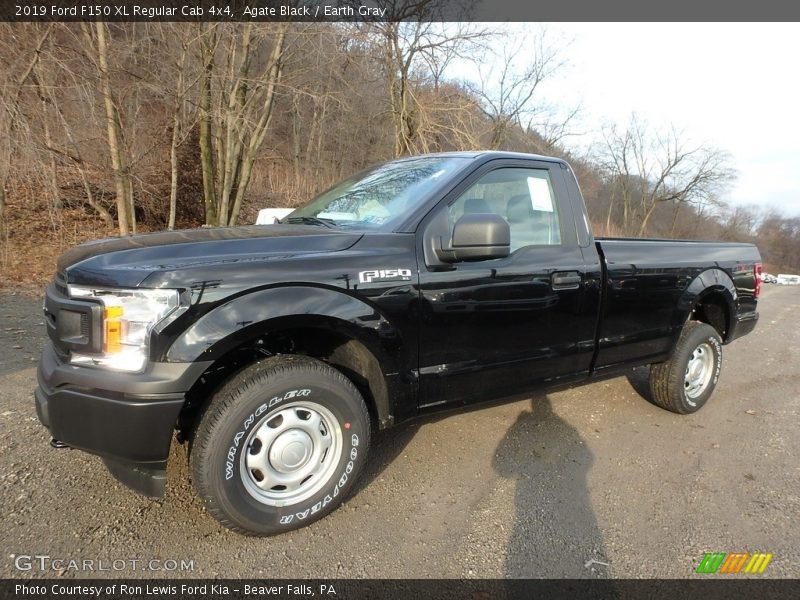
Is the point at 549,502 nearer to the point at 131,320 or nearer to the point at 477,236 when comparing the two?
the point at 477,236

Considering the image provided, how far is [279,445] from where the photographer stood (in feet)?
7.81

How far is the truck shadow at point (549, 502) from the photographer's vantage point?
2.28 meters

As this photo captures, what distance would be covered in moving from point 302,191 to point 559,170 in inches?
726

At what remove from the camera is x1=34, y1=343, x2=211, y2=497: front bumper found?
79.8 inches

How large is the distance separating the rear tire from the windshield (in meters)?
2.49

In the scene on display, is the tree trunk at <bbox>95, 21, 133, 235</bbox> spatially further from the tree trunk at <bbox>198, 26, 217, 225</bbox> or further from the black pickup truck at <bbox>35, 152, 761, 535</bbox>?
the black pickup truck at <bbox>35, 152, 761, 535</bbox>

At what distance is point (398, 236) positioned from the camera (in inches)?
102

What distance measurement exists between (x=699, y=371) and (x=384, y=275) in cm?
331

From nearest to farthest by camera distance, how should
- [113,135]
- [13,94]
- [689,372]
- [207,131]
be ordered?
1. [689,372]
2. [13,94]
3. [113,135]
4. [207,131]

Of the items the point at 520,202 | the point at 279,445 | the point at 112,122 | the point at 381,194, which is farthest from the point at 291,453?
the point at 112,122

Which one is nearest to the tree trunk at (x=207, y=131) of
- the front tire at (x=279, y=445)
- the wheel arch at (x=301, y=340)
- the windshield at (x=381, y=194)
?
the windshield at (x=381, y=194)

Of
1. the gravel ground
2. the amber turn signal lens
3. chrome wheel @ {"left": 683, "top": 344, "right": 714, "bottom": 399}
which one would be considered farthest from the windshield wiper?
chrome wheel @ {"left": 683, "top": 344, "right": 714, "bottom": 399}

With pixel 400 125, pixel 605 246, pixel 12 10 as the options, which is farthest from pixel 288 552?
pixel 400 125

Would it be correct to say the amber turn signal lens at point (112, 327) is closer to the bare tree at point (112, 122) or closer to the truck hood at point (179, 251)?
the truck hood at point (179, 251)
